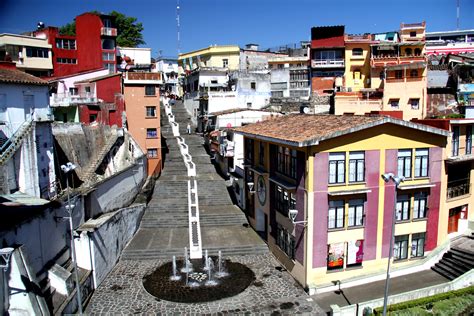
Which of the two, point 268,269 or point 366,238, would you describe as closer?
point 366,238

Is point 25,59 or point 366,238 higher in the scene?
point 25,59

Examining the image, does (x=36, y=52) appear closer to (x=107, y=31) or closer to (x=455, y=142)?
(x=107, y=31)

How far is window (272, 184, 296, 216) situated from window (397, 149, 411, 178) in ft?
21.2

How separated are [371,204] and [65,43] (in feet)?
162

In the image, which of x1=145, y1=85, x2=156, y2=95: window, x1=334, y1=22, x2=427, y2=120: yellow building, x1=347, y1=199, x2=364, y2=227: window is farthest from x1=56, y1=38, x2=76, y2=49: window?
x1=347, y1=199, x2=364, y2=227: window

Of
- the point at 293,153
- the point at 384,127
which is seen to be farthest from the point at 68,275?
the point at 384,127

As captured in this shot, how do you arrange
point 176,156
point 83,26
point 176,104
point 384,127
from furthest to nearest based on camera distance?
point 176,104
point 83,26
point 176,156
point 384,127

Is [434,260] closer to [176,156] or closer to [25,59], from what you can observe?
[176,156]

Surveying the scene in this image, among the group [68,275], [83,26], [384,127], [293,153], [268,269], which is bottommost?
[268,269]

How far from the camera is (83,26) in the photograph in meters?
55.4

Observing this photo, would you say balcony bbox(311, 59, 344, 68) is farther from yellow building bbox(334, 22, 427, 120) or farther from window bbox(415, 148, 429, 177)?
window bbox(415, 148, 429, 177)

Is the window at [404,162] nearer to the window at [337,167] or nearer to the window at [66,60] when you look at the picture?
the window at [337,167]

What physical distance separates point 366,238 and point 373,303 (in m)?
4.20

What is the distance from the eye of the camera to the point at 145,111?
1689 inches
